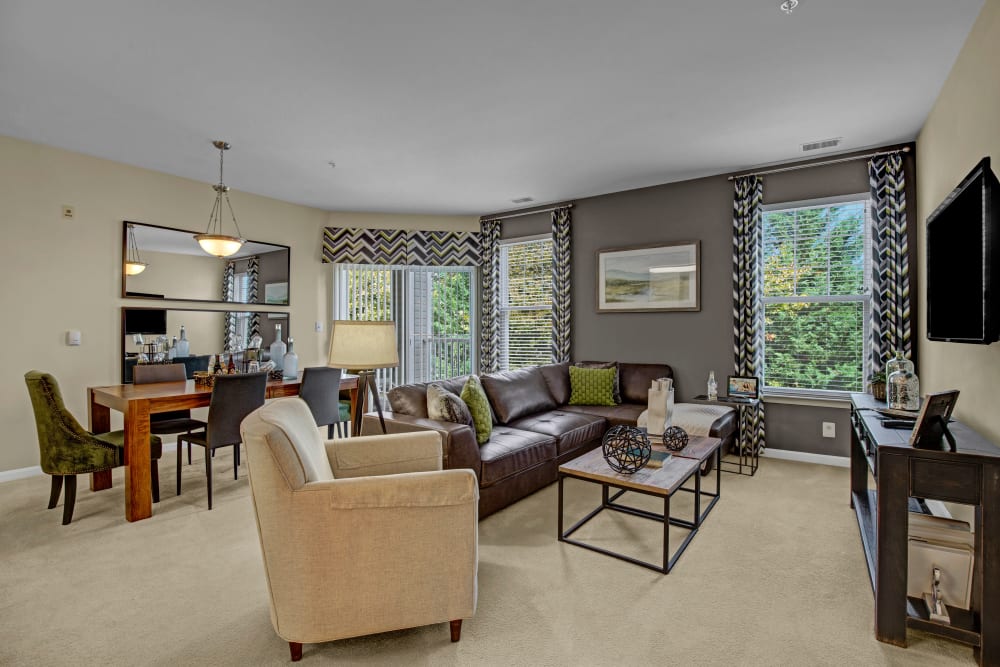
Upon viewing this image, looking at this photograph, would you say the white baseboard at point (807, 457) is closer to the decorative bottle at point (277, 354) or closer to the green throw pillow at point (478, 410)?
the green throw pillow at point (478, 410)

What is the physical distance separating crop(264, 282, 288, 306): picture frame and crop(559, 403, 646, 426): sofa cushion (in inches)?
131

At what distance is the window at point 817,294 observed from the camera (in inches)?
158

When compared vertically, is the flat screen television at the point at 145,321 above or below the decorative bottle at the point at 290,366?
above

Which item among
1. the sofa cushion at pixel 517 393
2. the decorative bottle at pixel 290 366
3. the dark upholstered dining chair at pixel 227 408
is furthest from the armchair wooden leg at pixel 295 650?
the decorative bottle at pixel 290 366

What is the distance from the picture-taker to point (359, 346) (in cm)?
282

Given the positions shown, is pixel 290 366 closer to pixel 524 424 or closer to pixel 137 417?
pixel 137 417

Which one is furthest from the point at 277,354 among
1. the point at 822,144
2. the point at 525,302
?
the point at 822,144

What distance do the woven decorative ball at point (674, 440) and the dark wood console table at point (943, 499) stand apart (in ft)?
3.53

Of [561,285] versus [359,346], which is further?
[561,285]

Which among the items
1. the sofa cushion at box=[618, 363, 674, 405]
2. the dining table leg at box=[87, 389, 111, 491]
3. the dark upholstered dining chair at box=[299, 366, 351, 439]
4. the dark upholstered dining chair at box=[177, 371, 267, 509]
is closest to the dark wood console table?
the sofa cushion at box=[618, 363, 674, 405]

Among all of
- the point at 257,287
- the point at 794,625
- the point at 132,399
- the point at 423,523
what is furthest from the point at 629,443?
the point at 257,287

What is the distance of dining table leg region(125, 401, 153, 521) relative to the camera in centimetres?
296

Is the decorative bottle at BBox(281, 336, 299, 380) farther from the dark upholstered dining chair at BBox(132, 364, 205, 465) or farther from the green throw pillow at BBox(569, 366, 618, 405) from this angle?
the green throw pillow at BBox(569, 366, 618, 405)

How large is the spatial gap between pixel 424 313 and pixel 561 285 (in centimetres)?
195
